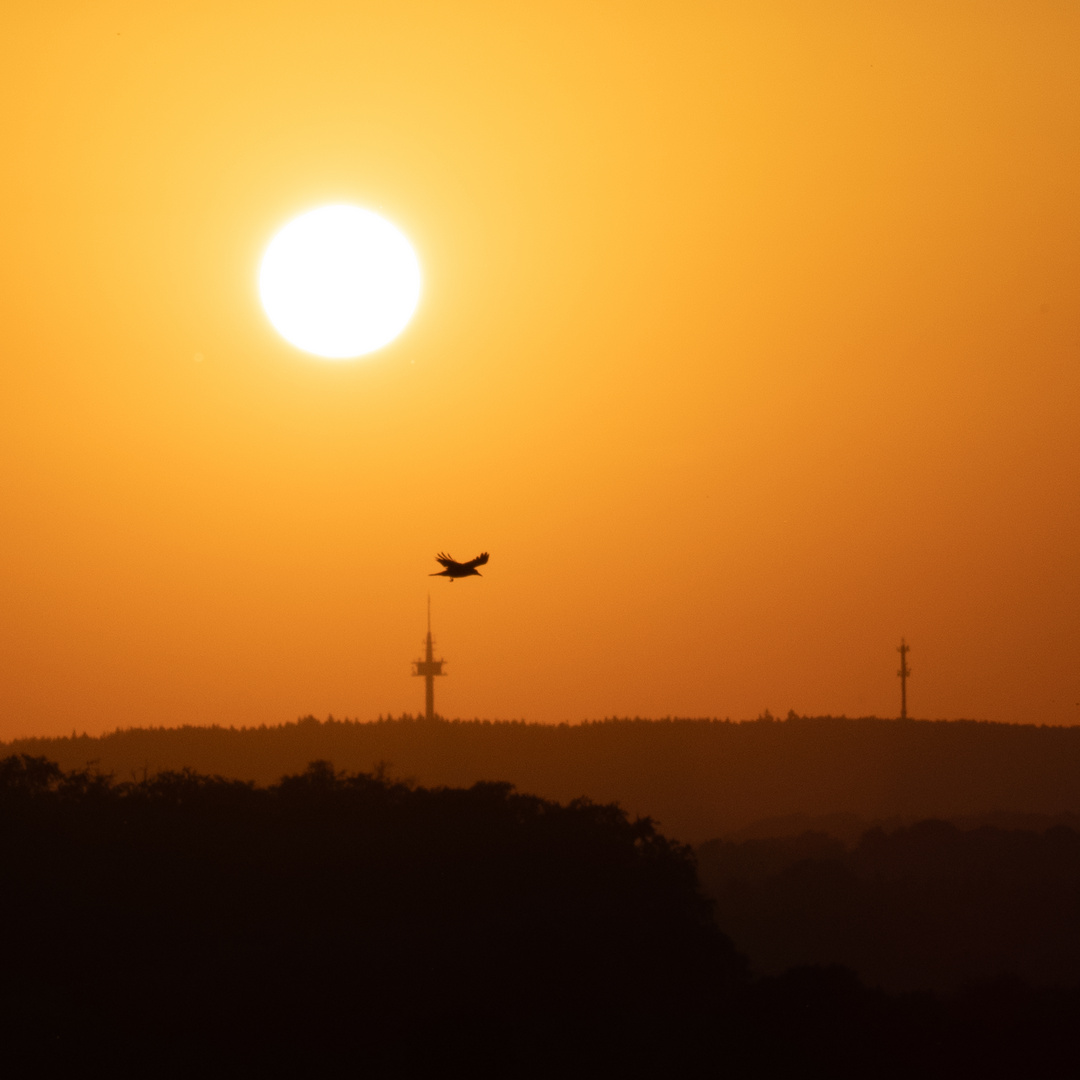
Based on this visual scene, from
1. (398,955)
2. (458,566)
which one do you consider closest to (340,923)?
(398,955)

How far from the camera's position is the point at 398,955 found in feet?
140

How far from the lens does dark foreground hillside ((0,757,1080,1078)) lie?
129 feet

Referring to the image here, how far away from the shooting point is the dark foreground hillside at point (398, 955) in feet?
129

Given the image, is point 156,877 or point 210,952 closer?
point 210,952

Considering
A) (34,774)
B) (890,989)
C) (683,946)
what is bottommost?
(890,989)

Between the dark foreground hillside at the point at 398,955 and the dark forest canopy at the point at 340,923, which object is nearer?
the dark foreground hillside at the point at 398,955

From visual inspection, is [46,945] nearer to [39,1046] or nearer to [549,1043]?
[39,1046]

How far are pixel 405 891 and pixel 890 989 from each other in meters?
33.9

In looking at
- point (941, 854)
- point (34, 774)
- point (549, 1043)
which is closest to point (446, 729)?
point (941, 854)

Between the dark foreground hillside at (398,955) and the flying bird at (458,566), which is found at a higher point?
the flying bird at (458,566)

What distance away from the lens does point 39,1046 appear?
37.1 meters

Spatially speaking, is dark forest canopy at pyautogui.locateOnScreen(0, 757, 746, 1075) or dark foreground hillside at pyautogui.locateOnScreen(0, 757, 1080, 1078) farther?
dark forest canopy at pyautogui.locateOnScreen(0, 757, 746, 1075)

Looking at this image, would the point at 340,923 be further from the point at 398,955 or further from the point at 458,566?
the point at 458,566

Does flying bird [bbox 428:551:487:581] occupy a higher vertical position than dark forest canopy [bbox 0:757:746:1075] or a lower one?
higher
